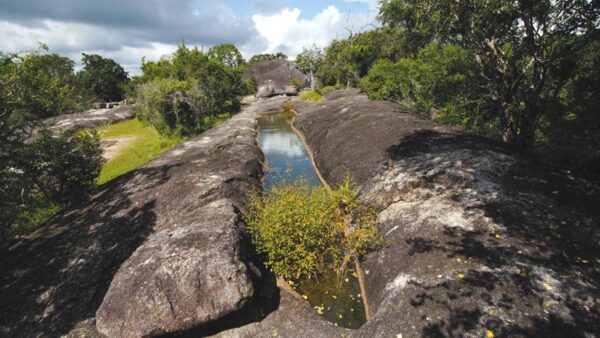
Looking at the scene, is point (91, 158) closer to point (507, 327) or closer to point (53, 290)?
point (53, 290)

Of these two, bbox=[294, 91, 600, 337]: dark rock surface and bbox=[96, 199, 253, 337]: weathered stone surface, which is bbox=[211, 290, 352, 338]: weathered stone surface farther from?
bbox=[294, 91, 600, 337]: dark rock surface

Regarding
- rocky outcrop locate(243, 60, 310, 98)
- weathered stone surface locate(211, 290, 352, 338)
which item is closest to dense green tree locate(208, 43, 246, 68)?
rocky outcrop locate(243, 60, 310, 98)

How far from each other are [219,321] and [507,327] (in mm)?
8223

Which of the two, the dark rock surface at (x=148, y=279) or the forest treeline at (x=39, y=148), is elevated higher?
the forest treeline at (x=39, y=148)

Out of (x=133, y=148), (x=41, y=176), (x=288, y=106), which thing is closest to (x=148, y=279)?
(x=41, y=176)

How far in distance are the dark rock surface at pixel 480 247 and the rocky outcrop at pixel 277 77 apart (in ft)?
229

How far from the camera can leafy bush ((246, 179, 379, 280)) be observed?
1217cm

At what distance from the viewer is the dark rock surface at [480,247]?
324 inches

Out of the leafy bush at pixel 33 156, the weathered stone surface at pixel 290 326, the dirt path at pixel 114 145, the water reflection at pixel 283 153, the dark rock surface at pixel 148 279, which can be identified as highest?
the leafy bush at pixel 33 156

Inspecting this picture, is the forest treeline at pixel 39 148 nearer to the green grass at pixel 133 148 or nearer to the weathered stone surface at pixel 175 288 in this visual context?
the green grass at pixel 133 148

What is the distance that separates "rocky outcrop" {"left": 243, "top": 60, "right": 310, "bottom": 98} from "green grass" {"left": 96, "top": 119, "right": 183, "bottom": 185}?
41.9 metres

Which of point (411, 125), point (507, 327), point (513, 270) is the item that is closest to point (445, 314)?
point (507, 327)

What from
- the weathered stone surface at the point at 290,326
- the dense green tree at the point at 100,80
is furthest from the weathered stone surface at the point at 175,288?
the dense green tree at the point at 100,80

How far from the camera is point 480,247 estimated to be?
10.3 m
